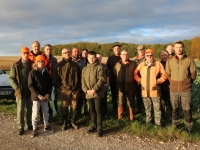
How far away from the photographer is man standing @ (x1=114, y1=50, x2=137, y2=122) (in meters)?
7.07

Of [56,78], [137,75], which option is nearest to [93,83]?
[56,78]

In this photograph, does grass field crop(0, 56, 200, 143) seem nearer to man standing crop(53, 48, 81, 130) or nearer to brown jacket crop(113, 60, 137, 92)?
man standing crop(53, 48, 81, 130)

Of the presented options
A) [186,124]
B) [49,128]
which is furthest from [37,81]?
[186,124]

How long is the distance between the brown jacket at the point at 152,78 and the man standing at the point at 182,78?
307 mm

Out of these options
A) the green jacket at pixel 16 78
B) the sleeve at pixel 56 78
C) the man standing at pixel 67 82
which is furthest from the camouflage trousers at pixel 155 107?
the green jacket at pixel 16 78

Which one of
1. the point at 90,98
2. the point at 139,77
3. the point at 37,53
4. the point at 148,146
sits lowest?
the point at 148,146

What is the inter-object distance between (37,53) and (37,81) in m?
1.10

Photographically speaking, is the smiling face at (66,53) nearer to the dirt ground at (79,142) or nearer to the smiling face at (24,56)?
the smiling face at (24,56)

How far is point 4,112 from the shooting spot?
873cm

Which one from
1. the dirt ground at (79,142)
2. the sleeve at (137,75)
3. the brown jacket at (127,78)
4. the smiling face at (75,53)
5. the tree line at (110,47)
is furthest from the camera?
the tree line at (110,47)

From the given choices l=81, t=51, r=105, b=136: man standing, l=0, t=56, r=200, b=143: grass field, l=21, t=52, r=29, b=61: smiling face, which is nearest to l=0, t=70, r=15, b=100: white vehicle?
l=0, t=56, r=200, b=143: grass field

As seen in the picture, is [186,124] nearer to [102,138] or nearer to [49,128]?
[102,138]

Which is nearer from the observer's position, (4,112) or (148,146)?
(148,146)

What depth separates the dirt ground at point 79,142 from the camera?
547cm
